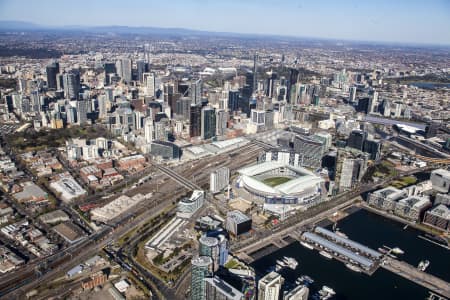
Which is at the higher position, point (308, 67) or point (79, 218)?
point (308, 67)

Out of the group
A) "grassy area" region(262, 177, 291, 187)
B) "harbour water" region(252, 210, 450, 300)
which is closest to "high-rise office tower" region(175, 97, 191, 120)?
"grassy area" region(262, 177, 291, 187)

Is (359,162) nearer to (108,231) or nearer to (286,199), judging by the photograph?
(286,199)

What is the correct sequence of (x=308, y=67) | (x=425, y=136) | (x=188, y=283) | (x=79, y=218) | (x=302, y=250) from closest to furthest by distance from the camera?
1. (x=188, y=283)
2. (x=302, y=250)
3. (x=79, y=218)
4. (x=425, y=136)
5. (x=308, y=67)

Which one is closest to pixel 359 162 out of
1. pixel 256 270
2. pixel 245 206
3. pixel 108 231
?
pixel 245 206

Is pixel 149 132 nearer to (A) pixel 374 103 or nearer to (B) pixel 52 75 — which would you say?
(B) pixel 52 75

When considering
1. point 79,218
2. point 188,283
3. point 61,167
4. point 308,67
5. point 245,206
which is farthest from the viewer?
point 308,67

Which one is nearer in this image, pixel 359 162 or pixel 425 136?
pixel 359 162

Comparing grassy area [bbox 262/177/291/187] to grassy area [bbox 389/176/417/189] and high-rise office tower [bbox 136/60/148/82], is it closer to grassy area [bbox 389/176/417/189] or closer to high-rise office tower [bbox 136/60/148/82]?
grassy area [bbox 389/176/417/189]
